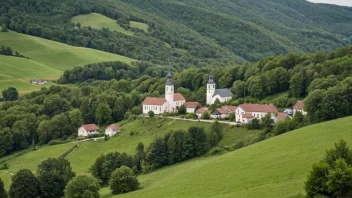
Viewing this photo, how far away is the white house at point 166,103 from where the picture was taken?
9338cm

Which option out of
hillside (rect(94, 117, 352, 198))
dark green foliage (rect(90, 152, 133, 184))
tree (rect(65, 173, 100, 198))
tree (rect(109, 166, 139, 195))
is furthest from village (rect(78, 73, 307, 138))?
tree (rect(65, 173, 100, 198))

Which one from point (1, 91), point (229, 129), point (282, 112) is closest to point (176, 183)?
point (229, 129)

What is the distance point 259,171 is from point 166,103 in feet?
157

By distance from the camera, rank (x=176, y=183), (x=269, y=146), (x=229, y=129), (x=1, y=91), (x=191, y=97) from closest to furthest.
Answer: (x=176, y=183) < (x=269, y=146) < (x=229, y=129) < (x=191, y=97) < (x=1, y=91)

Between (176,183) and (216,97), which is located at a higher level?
(216,97)

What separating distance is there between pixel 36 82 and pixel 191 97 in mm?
77553

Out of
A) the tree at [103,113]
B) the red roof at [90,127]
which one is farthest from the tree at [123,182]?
the tree at [103,113]

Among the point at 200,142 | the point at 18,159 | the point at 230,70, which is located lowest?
the point at 18,159

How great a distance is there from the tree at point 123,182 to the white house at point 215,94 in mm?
39693

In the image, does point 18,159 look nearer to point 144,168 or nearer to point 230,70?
point 144,168

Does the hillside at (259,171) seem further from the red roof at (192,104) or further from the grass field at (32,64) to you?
the grass field at (32,64)

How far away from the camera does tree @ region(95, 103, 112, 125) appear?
100938 millimetres

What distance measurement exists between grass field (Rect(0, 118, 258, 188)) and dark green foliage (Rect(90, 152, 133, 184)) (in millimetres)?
5427

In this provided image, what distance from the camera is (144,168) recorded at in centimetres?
6681
